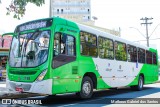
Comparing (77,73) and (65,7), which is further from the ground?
(65,7)

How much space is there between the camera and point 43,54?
10.1 meters

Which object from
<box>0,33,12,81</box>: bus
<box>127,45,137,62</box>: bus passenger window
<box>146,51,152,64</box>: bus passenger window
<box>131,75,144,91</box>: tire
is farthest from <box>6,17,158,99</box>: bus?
<box>0,33,12,81</box>: bus

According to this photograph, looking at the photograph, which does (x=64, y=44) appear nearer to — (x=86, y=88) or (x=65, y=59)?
(x=65, y=59)

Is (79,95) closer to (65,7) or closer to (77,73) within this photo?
(77,73)

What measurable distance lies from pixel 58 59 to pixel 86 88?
91.2 inches

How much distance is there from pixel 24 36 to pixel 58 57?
181 cm

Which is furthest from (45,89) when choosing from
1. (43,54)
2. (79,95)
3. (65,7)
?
(65,7)

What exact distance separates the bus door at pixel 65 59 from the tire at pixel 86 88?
0.60 metres

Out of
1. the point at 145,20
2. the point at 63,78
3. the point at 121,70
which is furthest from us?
the point at 145,20

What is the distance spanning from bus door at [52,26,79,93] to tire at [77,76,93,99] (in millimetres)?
604

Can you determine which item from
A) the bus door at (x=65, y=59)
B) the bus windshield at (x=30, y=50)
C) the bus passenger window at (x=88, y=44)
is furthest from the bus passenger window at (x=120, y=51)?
the bus windshield at (x=30, y=50)

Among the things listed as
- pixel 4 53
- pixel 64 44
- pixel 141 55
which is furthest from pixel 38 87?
pixel 4 53

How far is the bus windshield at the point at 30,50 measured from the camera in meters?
10.2

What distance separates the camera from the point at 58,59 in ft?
34.0
